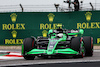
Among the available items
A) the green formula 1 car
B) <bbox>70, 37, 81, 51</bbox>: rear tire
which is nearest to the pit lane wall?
the green formula 1 car

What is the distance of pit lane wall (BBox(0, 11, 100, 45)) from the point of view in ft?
65.1

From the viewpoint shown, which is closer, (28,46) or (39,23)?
(28,46)

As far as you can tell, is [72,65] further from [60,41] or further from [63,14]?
[63,14]

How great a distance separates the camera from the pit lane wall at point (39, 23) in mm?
19844

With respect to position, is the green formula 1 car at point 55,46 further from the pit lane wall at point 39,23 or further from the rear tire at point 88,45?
the pit lane wall at point 39,23

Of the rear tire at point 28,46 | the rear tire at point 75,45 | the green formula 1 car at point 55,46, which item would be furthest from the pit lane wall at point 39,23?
the rear tire at point 75,45

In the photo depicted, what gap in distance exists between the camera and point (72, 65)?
8.67 m

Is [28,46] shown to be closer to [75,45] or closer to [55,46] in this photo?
[55,46]

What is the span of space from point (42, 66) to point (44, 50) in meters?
2.48

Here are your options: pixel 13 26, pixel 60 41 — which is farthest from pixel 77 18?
pixel 60 41

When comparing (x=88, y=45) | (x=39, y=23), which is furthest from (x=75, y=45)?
(x=39, y=23)

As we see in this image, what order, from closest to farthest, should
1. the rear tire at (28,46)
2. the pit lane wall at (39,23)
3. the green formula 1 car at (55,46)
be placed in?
the green formula 1 car at (55,46), the rear tire at (28,46), the pit lane wall at (39,23)

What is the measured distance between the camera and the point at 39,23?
66.8 ft

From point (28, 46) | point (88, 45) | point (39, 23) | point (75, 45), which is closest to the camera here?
point (75, 45)
